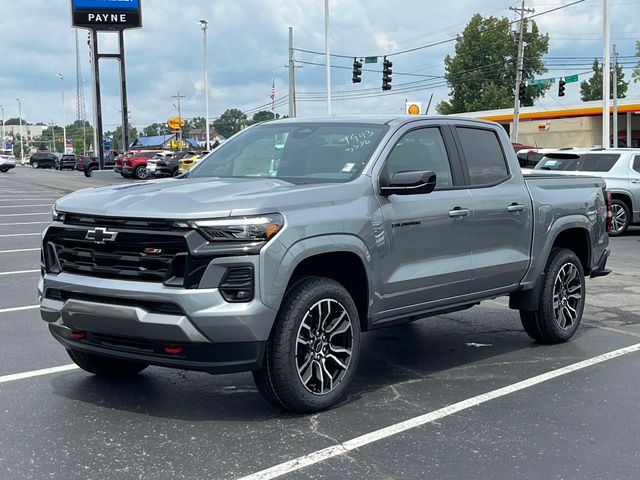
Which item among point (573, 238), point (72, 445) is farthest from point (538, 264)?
point (72, 445)

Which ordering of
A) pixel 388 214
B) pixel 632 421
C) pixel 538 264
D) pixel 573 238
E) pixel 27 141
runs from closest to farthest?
pixel 632 421
pixel 388 214
pixel 538 264
pixel 573 238
pixel 27 141

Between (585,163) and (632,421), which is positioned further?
(585,163)

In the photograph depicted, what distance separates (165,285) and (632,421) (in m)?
2.89

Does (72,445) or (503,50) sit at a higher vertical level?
(503,50)

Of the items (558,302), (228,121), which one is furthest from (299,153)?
(228,121)

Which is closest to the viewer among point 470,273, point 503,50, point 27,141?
point 470,273

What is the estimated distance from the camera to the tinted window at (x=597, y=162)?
1617cm

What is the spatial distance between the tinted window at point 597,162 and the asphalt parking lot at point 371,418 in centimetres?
950

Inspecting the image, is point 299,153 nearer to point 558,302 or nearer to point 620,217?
point 558,302

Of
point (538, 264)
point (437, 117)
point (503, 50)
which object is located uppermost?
point (503, 50)

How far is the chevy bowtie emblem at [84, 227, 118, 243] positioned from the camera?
4.66m

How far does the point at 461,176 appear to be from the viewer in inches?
241

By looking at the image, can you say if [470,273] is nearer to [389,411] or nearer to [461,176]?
[461,176]

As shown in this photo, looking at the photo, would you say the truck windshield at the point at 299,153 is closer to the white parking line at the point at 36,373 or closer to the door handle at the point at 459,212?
the door handle at the point at 459,212
